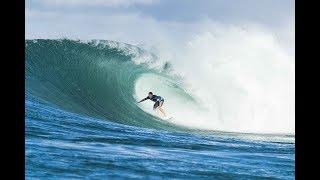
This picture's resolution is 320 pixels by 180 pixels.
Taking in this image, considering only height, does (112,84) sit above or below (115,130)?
above

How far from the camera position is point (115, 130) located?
11.4 metres

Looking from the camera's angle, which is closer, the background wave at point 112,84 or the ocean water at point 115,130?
the ocean water at point 115,130

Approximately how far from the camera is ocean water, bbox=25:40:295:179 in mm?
9250

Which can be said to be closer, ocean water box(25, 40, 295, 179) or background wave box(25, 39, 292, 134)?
ocean water box(25, 40, 295, 179)

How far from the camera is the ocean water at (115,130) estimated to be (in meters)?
9.25

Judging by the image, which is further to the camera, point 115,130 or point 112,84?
point 112,84

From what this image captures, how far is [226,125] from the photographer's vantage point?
18.3 metres
